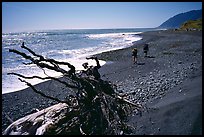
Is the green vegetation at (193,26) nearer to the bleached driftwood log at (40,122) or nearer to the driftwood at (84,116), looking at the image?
the driftwood at (84,116)

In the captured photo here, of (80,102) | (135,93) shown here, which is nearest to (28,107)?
(135,93)

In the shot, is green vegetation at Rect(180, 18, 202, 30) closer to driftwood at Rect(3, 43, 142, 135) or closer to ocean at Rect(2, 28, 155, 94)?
ocean at Rect(2, 28, 155, 94)

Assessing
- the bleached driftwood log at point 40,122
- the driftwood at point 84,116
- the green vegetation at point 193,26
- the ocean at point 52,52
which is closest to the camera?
the driftwood at point 84,116

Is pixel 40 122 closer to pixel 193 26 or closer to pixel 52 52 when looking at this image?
pixel 52 52

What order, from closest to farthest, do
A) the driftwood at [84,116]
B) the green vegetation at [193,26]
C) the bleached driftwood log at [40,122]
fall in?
the driftwood at [84,116], the bleached driftwood log at [40,122], the green vegetation at [193,26]

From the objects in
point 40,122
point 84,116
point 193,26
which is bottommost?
point 40,122

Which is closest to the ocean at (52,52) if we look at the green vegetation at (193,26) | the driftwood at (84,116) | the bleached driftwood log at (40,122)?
the bleached driftwood log at (40,122)

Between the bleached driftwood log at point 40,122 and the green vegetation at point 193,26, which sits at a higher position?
the green vegetation at point 193,26

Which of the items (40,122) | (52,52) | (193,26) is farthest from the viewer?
(193,26)

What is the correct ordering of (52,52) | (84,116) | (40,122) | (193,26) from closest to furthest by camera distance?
1. (84,116)
2. (40,122)
3. (52,52)
4. (193,26)

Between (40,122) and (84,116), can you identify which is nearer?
(84,116)

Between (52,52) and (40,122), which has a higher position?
(40,122)

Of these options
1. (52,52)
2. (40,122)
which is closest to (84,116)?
(40,122)

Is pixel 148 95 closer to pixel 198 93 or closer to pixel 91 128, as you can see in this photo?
pixel 198 93
